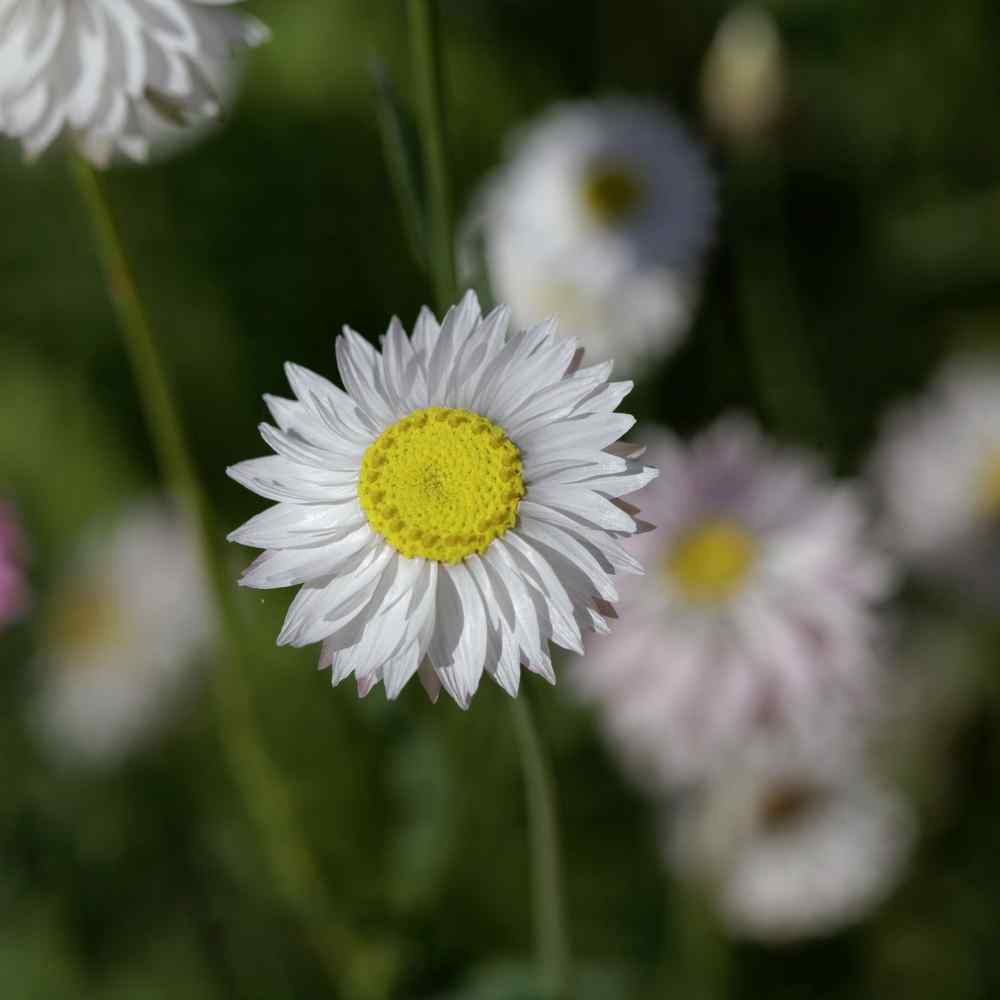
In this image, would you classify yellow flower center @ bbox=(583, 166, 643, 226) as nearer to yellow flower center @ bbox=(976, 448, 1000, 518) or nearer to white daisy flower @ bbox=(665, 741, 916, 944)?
yellow flower center @ bbox=(976, 448, 1000, 518)

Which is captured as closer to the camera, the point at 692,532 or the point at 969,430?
the point at 692,532

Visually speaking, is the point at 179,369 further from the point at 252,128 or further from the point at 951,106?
the point at 951,106

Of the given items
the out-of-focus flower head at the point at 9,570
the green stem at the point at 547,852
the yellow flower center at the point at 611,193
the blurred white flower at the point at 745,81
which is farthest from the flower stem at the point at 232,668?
the blurred white flower at the point at 745,81

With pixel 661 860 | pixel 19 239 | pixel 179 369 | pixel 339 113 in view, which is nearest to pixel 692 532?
pixel 661 860

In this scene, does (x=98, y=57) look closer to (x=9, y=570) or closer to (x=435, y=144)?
(x=435, y=144)

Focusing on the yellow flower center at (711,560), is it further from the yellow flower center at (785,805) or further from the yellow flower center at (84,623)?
the yellow flower center at (84,623)

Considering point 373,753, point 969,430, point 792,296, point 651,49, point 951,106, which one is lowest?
point 373,753

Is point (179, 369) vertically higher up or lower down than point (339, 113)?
lower down
